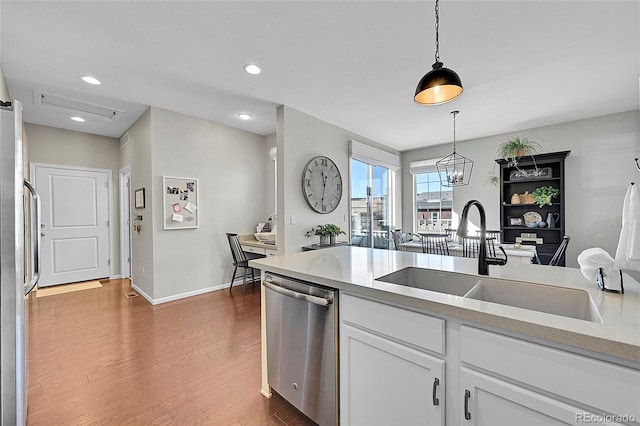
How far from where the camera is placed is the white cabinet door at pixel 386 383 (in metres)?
1.07

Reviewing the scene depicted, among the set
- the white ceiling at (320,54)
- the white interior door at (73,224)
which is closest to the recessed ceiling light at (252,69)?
the white ceiling at (320,54)

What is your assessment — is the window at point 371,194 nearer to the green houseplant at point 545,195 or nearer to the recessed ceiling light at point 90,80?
the green houseplant at point 545,195

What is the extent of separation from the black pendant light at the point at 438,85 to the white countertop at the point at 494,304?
111 cm

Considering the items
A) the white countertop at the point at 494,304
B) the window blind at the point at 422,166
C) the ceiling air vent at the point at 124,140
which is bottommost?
the white countertop at the point at 494,304

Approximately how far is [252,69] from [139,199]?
2700 mm

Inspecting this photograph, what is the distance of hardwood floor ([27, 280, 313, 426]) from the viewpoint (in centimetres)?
171

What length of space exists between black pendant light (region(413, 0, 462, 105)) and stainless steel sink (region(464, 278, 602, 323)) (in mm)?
1163

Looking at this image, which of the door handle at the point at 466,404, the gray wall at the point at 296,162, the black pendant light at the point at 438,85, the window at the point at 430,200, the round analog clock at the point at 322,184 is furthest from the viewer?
the window at the point at 430,200

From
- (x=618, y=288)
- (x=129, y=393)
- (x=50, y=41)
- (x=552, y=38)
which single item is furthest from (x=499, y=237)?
(x=50, y=41)

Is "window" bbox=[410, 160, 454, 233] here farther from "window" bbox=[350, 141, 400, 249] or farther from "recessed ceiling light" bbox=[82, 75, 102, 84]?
"recessed ceiling light" bbox=[82, 75, 102, 84]

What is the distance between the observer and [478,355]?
951 millimetres

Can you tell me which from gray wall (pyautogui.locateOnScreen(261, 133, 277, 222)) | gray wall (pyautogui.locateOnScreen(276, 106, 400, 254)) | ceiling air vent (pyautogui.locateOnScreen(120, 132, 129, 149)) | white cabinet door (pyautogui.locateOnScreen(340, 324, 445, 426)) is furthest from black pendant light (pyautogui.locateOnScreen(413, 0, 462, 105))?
ceiling air vent (pyautogui.locateOnScreen(120, 132, 129, 149))

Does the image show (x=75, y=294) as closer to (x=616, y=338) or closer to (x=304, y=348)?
(x=304, y=348)

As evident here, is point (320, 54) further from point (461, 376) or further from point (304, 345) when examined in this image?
point (461, 376)
